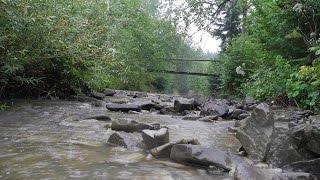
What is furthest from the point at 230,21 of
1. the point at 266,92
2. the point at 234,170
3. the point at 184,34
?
the point at 234,170

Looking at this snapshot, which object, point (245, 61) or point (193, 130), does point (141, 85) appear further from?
point (193, 130)

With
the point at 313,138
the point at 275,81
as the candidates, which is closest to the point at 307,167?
the point at 313,138

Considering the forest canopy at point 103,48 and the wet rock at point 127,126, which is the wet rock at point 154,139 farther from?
the forest canopy at point 103,48

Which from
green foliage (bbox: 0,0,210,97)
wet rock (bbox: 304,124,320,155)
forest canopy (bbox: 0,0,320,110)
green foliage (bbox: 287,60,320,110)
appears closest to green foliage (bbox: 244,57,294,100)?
forest canopy (bbox: 0,0,320,110)

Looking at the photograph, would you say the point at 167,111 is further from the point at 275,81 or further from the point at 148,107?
the point at 275,81

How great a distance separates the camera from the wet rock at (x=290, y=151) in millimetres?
3266

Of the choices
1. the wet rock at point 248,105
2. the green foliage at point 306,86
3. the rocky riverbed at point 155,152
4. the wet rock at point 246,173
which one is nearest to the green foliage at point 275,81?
the wet rock at point 248,105

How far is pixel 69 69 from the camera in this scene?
332 inches

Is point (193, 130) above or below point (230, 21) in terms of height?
below

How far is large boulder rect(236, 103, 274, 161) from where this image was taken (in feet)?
11.8

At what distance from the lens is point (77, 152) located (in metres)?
3.54

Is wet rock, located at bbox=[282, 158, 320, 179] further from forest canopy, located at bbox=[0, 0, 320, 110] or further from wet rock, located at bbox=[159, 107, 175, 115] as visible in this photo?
wet rock, located at bbox=[159, 107, 175, 115]

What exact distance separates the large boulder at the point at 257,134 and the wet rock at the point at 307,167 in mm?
379

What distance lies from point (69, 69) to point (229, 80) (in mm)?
11873
